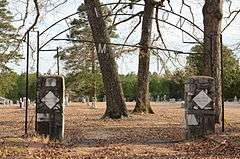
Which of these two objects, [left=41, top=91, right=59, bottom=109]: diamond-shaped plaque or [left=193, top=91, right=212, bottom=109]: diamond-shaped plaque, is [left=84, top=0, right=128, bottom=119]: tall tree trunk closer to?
[left=41, top=91, right=59, bottom=109]: diamond-shaped plaque

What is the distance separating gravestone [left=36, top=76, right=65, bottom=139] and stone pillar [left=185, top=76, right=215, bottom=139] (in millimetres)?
3523

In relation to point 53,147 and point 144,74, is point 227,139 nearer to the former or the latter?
point 53,147

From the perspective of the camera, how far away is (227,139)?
1364 centimetres

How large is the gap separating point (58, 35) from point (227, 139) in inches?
259

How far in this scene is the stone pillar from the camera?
1488cm

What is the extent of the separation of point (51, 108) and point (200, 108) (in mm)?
4125

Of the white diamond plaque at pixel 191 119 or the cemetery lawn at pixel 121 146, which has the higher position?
the white diamond plaque at pixel 191 119

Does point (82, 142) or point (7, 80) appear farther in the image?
point (7, 80)

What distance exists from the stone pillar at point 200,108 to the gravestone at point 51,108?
11.6ft

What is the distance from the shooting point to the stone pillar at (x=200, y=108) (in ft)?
48.8

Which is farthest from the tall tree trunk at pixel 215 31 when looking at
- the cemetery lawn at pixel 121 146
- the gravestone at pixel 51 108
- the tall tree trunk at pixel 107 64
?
the gravestone at pixel 51 108

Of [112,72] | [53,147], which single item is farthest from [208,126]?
[112,72]

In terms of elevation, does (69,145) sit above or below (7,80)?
below

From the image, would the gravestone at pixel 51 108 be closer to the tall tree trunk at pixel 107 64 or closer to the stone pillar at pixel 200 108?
the stone pillar at pixel 200 108
